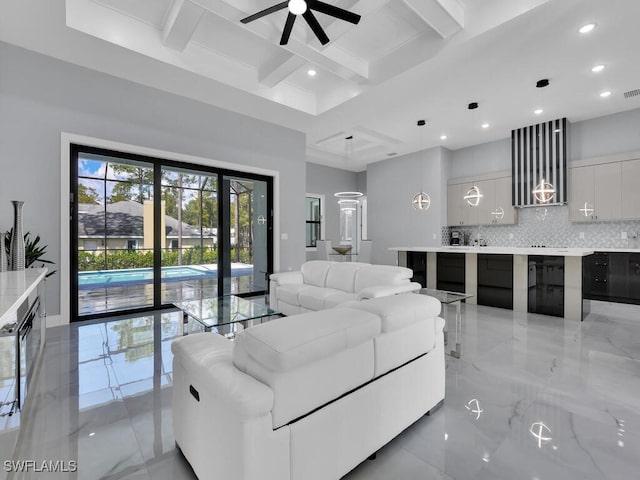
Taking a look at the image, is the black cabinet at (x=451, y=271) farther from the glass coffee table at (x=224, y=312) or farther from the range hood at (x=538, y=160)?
the glass coffee table at (x=224, y=312)

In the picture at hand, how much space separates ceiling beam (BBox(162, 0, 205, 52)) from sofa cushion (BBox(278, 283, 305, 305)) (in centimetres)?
332

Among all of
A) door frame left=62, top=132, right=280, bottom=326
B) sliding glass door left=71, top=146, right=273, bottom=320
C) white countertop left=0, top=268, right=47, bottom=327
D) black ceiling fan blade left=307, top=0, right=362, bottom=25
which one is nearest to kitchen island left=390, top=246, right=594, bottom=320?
sliding glass door left=71, top=146, right=273, bottom=320

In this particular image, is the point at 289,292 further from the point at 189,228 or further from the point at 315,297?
the point at 189,228

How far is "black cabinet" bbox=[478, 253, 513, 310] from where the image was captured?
493cm

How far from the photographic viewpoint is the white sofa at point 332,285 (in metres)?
3.70

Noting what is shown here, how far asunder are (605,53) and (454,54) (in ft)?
6.19

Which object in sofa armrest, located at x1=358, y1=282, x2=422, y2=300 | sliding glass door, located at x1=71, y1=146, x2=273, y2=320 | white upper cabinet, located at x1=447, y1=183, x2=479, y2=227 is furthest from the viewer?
white upper cabinet, located at x1=447, y1=183, x2=479, y2=227

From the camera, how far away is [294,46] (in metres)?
3.66

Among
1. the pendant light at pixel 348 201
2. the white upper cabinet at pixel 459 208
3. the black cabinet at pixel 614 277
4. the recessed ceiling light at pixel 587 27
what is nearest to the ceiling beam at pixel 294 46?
the pendant light at pixel 348 201

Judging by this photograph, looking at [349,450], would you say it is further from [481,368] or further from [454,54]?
[454,54]

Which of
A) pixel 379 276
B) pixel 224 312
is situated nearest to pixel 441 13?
pixel 379 276

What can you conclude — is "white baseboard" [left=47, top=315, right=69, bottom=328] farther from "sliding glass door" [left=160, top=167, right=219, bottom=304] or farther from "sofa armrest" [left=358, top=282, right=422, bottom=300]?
"sofa armrest" [left=358, top=282, right=422, bottom=300]

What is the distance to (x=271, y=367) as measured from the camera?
113 cm

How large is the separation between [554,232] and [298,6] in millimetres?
6568
